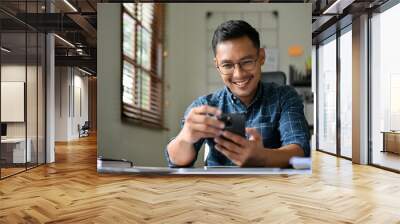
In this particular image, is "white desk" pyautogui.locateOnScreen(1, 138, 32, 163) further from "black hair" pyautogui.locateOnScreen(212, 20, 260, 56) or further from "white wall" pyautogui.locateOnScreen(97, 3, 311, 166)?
"black hair" pyautogui.locateOnScreen(212, 20, 260, 56)

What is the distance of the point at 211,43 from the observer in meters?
3.56

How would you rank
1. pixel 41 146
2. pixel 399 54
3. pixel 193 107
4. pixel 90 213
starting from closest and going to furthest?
pixel 193 107 < pixel 90 213 < pixel 399 54 < pixel 41 146

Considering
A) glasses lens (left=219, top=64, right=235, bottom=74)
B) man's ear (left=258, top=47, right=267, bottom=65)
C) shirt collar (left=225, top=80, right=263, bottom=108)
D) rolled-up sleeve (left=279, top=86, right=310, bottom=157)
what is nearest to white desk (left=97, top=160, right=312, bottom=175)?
rolled-up sleeve (left=279, top=86, right=310, bottom=157)

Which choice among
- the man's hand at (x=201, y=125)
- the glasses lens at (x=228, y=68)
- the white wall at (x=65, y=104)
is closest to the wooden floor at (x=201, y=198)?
the man's hand at (x=201, y=125)

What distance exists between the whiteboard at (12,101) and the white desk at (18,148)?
334 millimetres

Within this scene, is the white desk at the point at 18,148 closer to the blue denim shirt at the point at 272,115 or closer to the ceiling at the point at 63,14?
the ceiling at the point at 63,14

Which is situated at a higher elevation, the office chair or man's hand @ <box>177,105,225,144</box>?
the office chair

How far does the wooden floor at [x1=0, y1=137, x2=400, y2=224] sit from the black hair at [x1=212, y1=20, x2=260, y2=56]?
1662mm

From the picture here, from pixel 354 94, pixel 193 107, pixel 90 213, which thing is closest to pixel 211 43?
pixel 193 107

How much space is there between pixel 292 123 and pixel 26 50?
17.2ft

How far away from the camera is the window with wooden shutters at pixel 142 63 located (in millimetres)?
3561

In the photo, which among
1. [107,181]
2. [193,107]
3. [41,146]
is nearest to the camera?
[193,107]

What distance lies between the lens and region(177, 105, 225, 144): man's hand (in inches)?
136

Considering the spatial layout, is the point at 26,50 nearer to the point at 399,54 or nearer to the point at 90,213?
the point at 90,213
